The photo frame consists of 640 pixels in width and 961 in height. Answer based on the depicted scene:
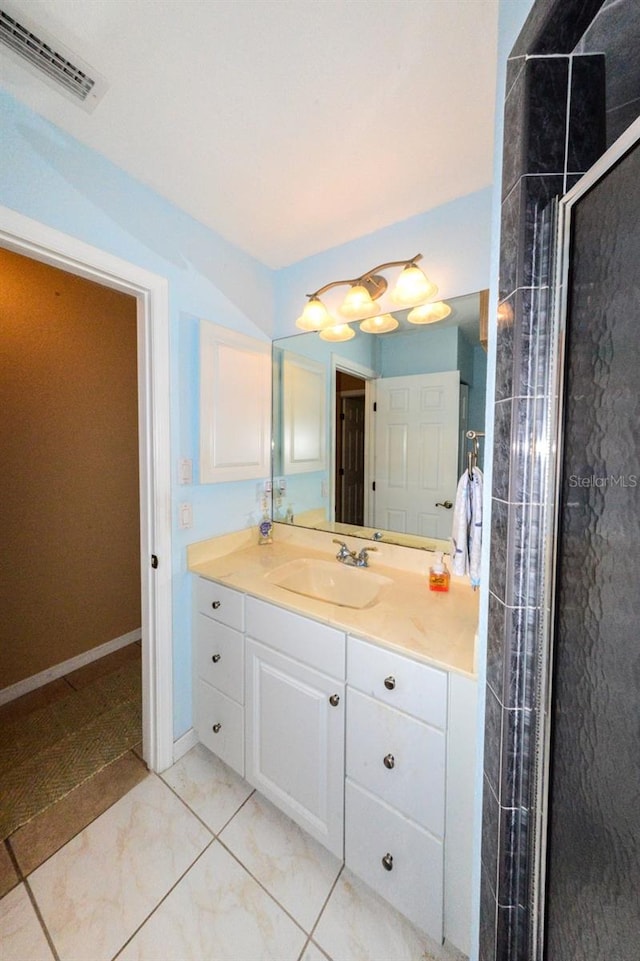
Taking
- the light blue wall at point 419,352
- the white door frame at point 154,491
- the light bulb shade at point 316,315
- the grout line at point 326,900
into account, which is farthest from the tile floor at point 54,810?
the light bulb shade at point 316,315

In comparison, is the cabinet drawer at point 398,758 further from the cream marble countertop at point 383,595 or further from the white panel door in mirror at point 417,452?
the white panel door in mirror at point 417,452

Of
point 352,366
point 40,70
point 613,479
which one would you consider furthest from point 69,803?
point 40,70

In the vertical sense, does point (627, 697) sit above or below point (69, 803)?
above

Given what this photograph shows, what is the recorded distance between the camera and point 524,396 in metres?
0.61

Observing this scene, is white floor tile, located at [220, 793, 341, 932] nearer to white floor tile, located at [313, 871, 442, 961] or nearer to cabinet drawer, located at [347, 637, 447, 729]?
white floor tile, located at [313, 871, 442, 961]

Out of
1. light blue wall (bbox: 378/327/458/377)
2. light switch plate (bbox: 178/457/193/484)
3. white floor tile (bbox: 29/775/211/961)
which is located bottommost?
white floor tile (bbox: 29/775/211/961)

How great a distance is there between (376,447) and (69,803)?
195 cm

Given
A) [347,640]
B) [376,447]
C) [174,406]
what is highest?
[174,406]

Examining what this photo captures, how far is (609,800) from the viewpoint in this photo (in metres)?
0.52

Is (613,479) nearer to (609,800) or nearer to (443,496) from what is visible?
(609,800)

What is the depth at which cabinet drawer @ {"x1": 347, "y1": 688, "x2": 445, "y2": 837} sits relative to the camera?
897 millimetres

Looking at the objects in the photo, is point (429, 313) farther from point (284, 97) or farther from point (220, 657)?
point (220, 657)

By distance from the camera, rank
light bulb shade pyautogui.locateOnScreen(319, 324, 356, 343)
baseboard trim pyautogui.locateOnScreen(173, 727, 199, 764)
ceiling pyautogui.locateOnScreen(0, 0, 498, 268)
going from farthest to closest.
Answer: light bulb shade pyautogui.locateOnScreen(319, 324, 356, 343), baseboard trim pyautogui.locateOnScreen(173, 727, 199, 764), ceiling pyautogui.locateOnScreen(0, 0, 498, 268)

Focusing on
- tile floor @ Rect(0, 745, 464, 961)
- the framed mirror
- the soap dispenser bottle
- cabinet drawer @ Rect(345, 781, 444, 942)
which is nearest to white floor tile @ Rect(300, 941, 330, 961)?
tile floor @ Rect(0, 745, 464, 961)
